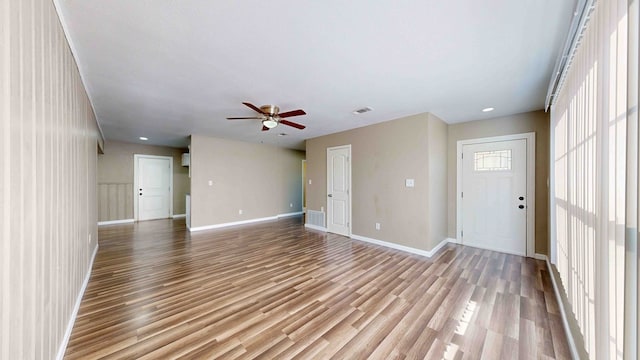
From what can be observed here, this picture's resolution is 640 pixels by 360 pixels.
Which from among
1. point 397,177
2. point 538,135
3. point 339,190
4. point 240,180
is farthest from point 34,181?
point 538,135

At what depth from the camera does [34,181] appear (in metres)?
1.22

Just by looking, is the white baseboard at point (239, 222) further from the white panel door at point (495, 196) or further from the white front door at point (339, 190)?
the white panel door at point (495, 196)

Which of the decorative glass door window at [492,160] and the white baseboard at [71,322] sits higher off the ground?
the decorative glass door window at [492,160]

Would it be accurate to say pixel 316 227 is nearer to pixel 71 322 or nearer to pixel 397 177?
pixel 397 177

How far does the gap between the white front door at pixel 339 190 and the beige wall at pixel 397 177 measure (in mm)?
158

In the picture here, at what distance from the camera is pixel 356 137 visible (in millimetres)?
4906

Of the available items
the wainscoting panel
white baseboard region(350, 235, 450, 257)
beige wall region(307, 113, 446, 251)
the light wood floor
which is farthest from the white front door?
the wainscoting panel

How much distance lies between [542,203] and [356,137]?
332cm

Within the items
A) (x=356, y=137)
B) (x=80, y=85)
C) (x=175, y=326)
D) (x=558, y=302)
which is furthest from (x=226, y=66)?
(x=558, y=302)

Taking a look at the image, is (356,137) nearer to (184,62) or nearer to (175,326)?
(184,62)

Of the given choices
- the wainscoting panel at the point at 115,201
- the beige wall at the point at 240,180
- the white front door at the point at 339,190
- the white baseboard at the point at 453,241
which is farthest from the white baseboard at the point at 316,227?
the wainscoting panel at the point at 115,201

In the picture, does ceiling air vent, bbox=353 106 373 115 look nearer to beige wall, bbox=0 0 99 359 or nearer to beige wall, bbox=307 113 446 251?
beige wall, bbox=307 113 446 251

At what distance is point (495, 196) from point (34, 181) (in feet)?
17.9

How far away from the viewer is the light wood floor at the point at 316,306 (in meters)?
1.75
